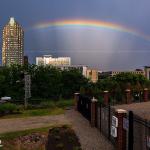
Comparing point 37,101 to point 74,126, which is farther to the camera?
point 37,101

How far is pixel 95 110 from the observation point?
67.6ft

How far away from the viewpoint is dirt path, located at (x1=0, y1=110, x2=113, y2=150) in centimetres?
1575

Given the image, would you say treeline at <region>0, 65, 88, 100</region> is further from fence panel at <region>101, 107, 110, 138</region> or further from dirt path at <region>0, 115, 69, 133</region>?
fence panel at <region>101, 107, 110, 138</region>

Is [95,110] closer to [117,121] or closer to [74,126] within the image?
[74,126]

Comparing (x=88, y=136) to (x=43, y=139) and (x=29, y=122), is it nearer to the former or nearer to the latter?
(x=43, y=139)

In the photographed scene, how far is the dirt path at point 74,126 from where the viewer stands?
620 inches

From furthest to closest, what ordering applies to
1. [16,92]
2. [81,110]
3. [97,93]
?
[16,92], [97,93], [81,110]

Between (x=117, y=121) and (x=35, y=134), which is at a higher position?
(x=117, y=121)

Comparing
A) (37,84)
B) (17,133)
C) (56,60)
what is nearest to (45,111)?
(17,133)

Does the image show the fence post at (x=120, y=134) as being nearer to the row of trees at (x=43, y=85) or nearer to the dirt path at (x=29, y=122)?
the dirt path at (x=29, y=122)

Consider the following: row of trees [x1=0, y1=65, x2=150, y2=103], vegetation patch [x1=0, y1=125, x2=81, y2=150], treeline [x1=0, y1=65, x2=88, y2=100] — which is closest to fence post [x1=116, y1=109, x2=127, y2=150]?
vegetation patch [x1=0, y1=125, x2=81, y2=150]

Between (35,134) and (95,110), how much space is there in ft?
13.0

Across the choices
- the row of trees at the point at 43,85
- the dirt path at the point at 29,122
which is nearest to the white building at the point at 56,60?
the row of trees at the point at 43,85

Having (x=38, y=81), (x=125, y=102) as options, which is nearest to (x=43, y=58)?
(x=38, y=81)
